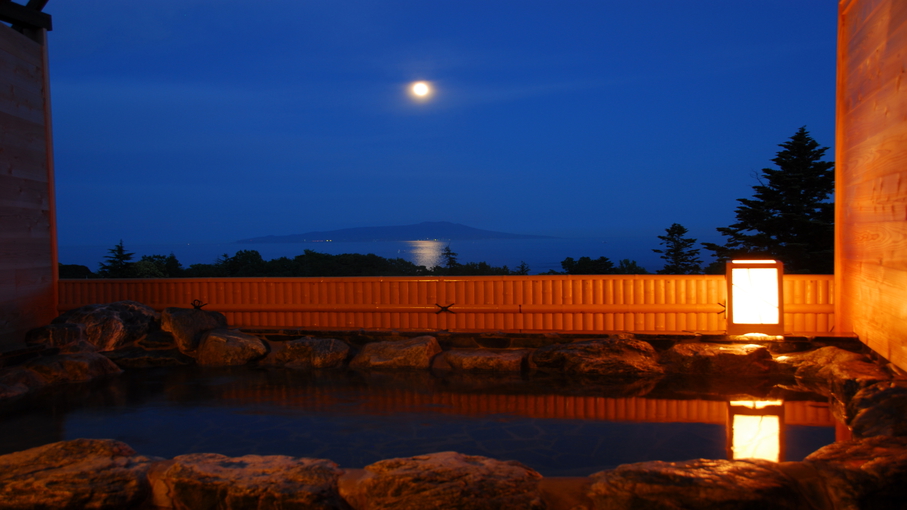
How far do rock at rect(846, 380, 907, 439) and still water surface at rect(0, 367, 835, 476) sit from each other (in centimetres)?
24

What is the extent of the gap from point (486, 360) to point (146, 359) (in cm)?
461

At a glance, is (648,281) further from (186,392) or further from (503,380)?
(186,392)

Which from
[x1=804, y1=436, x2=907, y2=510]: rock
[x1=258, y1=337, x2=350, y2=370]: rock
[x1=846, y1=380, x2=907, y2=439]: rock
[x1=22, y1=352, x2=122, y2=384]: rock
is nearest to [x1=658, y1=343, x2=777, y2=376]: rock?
[x1=846, y1=380, x2=907, y2=439]: rock

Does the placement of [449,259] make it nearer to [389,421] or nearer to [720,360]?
[720,360]

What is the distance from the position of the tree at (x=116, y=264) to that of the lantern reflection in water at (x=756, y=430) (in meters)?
15.6

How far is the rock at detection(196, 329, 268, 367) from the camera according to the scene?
755 cm

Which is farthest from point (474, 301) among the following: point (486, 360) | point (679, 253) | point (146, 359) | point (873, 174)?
point (679, 253)

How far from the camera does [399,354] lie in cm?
725

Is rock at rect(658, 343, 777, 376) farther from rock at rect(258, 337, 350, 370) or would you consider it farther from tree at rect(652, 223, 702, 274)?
tree at rect(652, 223, 702, 274)

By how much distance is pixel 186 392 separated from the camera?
6.07 metres

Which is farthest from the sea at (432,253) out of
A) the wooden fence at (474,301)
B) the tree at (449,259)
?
the wooden fence at (474,301)

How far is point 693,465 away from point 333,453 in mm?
2445

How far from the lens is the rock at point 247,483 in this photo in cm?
311

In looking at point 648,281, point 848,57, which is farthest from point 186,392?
point 848,57
